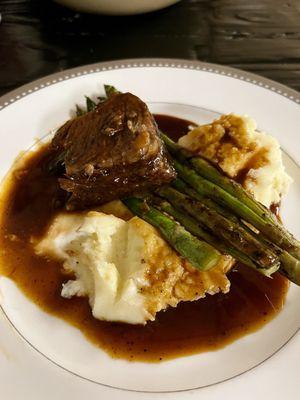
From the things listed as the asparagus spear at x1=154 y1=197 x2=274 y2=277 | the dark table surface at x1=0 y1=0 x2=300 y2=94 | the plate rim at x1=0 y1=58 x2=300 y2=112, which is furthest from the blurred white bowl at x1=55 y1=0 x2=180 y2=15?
the asparagus spear at x1=154 y1=197 x2=274 y2=277

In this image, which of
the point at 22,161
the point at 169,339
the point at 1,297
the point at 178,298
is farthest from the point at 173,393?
the point at 22,161

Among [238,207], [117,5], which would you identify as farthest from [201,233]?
[117,5]

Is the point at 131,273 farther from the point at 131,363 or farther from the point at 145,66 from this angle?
the point at 145,66

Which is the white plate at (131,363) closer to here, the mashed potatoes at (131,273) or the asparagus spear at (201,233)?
the mashed potatoes at (131,273)

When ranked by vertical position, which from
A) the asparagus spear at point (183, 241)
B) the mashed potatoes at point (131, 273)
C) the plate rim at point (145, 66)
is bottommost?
the mashed potatoes at point (131, 273)

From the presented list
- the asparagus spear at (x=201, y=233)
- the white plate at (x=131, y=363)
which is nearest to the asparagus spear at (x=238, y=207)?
the asparagus spear at (x=201, y=233)

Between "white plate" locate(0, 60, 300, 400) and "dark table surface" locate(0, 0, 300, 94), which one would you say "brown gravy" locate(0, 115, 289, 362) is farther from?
"dark table surface" locate(0, 0, 300, 94)
